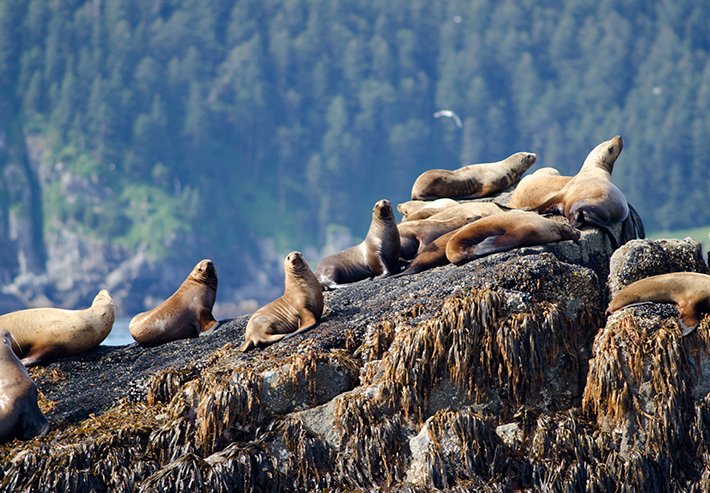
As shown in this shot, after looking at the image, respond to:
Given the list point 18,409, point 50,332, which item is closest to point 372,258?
point 50,332

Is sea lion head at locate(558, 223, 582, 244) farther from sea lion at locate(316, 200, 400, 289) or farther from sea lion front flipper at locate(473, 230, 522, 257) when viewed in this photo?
sea lion at locate(316, 200, 400, 289)

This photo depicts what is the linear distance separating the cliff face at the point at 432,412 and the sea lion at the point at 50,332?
1743 mm

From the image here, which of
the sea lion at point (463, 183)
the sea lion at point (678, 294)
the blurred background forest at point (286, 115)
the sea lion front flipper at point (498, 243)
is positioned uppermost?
the blurred background forest at point (286, 115)

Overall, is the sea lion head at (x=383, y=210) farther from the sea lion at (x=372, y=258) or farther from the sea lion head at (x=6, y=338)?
the sea lion head at (x=6, y=338)

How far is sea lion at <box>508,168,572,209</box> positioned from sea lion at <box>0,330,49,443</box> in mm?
7153

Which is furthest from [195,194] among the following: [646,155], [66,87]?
[646,155]

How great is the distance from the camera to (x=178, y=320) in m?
7.33

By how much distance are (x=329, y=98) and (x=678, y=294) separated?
3457 inches

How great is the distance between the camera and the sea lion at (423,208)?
1037 centimetres

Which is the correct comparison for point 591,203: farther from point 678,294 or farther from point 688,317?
point 688,317

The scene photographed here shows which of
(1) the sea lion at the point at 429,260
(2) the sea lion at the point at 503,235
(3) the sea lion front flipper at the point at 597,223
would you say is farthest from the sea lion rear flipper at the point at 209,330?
(3) the sea lion front flipper at the point at 597,223

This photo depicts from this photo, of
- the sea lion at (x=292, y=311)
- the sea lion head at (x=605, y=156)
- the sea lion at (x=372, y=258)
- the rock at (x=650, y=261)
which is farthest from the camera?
the sea lion head at (x=605, y=156)

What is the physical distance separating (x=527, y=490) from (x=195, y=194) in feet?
237

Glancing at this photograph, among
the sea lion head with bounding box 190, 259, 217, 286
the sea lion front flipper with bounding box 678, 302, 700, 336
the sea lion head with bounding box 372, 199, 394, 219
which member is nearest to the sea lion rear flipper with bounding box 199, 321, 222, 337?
the sea lion head with bounding box 190, 259, 217, 286
